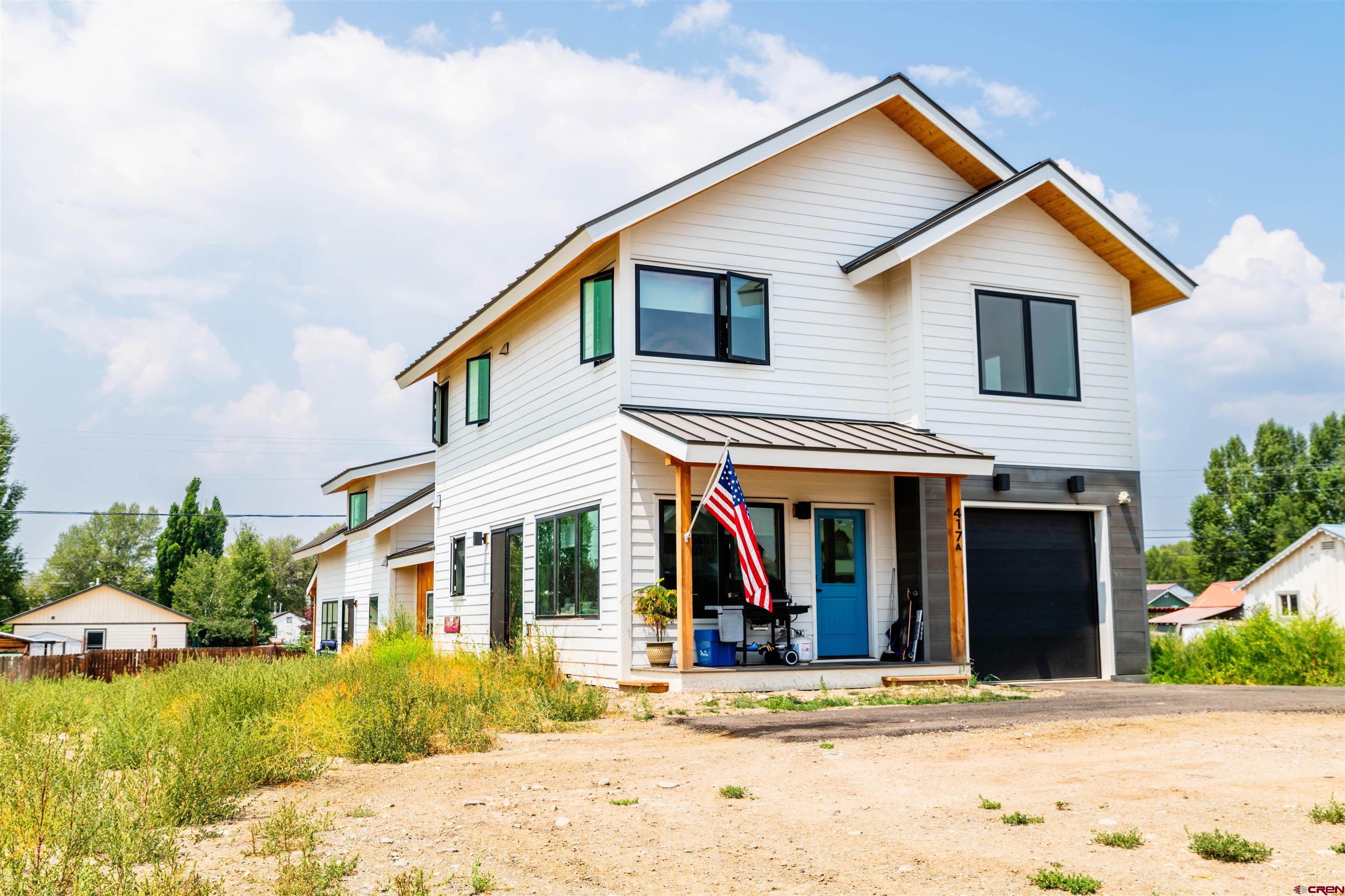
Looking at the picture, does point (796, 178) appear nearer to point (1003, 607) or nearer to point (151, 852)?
point (1003, 607)

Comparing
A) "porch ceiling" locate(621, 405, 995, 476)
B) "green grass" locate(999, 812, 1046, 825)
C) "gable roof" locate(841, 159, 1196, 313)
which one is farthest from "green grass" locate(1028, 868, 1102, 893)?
"gable roof" locate(841, 159, 1196, 313)

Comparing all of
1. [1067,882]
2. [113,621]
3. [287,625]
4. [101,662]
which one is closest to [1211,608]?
[101,662]

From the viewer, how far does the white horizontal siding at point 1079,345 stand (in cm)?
1532

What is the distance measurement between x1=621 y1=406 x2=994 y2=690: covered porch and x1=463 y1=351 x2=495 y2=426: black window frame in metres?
5.97

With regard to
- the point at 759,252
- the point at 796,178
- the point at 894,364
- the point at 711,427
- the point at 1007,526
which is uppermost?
the point at 796,178

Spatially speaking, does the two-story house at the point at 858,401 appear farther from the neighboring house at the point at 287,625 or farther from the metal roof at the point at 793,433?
the neighboring house at the point at 287,625

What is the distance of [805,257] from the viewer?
50.8 ft

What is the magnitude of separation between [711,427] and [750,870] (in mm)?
8735

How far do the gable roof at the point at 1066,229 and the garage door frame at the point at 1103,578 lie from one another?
10.7 feet

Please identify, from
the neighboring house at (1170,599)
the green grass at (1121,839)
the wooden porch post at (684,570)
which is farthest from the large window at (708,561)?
the neighboring house at (1170,599)

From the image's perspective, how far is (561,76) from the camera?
46.9 feet

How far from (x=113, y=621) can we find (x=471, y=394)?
44.6 m

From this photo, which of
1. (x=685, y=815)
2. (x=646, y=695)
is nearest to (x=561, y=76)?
(x=646, y=695)

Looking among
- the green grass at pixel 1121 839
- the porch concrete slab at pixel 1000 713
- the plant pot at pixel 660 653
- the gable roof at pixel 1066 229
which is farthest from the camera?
the gable roof at pixel 1066 229
